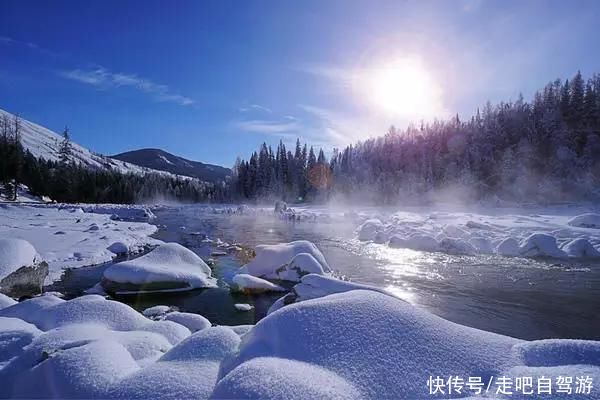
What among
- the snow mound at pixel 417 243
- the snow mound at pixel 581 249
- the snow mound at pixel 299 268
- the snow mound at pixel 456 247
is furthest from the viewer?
the snow mound at pixel 417 243

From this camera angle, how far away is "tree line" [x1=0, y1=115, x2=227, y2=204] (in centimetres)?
4856

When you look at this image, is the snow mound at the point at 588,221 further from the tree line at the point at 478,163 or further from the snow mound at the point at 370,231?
the tree line at the point at 478,163

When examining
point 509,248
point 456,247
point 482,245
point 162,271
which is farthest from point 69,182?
point 509,248

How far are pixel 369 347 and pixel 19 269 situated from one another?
1074 cm

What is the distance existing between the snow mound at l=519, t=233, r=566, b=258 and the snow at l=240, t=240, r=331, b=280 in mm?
11689

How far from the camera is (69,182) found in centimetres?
6175

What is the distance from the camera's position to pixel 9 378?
373 centimetres

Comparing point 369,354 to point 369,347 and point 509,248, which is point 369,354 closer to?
point 369,347

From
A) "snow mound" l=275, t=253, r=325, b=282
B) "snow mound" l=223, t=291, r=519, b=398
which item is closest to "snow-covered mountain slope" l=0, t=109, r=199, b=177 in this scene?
"snow mound" l=275, t=253, r=325, b=282

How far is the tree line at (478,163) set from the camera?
50875 millimetres

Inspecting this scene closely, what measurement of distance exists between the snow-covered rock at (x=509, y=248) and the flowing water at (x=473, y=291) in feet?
4.01

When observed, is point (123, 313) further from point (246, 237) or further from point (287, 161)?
point (287, 161)

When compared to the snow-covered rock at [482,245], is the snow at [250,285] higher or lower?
lower

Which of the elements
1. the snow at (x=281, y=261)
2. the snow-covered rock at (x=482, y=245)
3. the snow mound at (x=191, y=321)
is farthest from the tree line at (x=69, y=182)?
the snow-covered rock at (x=482, y=245)
